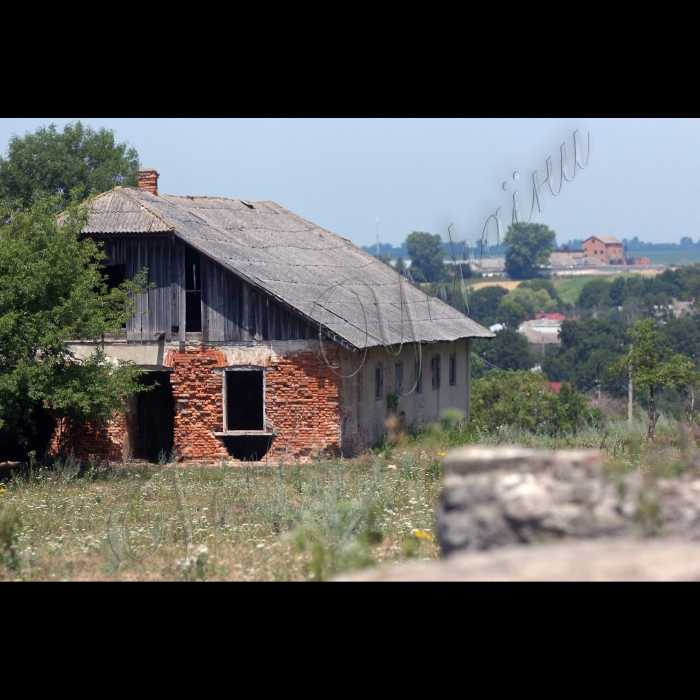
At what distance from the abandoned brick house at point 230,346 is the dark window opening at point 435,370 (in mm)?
2393

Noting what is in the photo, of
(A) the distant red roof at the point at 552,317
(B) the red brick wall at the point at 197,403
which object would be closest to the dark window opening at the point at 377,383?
(B) the red brick wall at the point at 197,403

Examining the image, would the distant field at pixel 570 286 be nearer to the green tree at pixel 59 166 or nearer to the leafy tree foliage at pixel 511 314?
the leafy tree foliage at pixel 511 314

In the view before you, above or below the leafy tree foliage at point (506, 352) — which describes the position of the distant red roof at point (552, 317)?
above

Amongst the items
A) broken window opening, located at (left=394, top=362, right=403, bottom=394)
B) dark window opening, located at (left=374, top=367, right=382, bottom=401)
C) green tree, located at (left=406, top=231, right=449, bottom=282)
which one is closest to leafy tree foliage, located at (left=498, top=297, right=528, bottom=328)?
green tree, located at (left=406, top=231, right=449, bottom=282)

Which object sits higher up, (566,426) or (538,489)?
(538,489)

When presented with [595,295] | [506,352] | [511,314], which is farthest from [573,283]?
[506,352]

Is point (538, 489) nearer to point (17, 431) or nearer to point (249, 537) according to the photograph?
point (249, 537)

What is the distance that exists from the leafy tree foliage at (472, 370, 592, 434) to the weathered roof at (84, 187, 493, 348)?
6.89 metres

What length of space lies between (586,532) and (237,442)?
14773 mm

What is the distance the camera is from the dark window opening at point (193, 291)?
1969 cm

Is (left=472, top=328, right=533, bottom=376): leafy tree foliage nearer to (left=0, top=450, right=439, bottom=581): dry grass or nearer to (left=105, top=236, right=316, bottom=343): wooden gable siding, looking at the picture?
(left=105, top=236, right=316, bottom=343): wooden gable siding

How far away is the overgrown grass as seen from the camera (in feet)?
28.5

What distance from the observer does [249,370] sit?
1927cm

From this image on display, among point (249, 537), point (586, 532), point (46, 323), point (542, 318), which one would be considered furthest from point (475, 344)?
point (586, 532)
